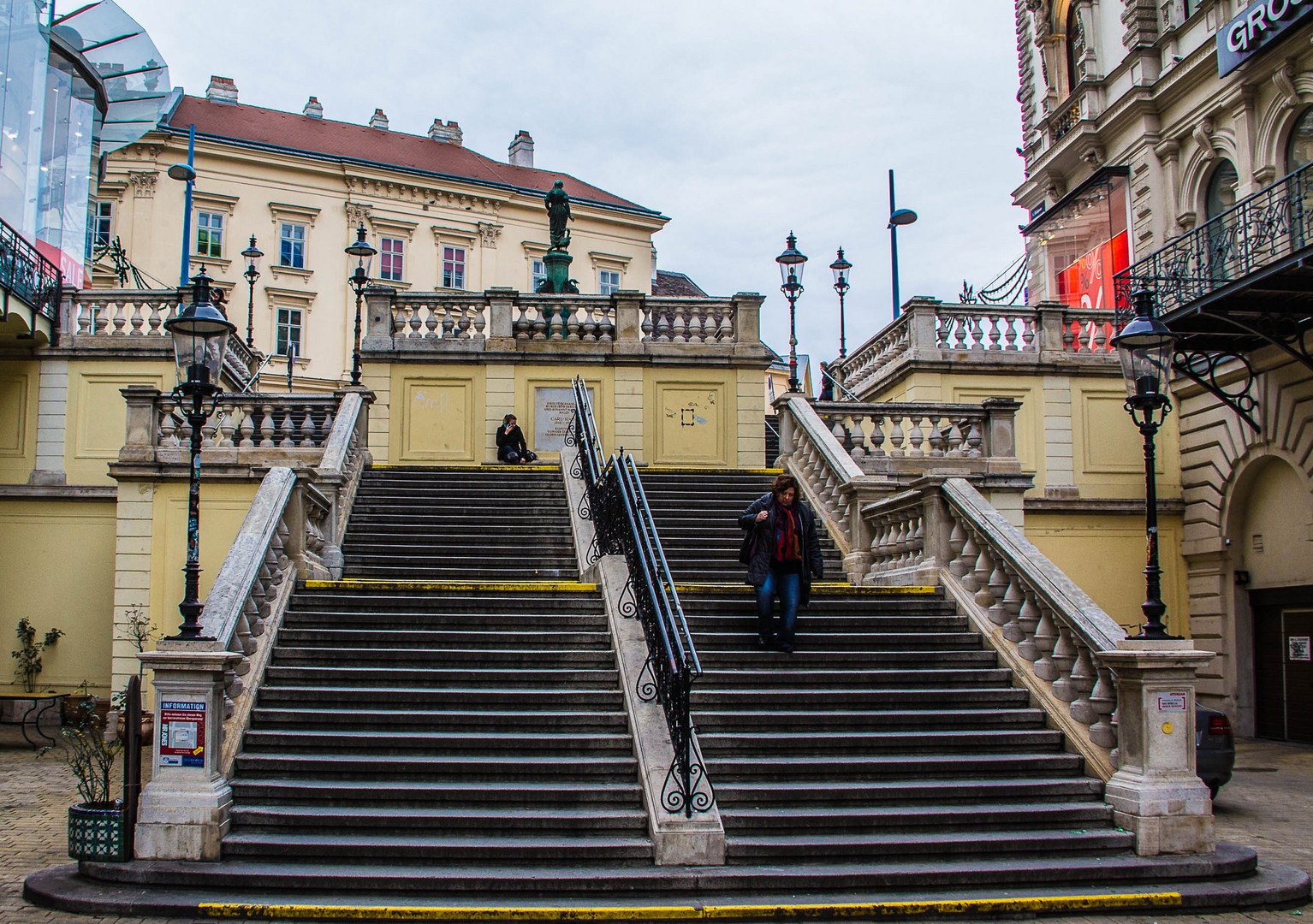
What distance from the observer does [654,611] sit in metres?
8.54

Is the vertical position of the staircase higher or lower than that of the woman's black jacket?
lower

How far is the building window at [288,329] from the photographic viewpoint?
131 feet

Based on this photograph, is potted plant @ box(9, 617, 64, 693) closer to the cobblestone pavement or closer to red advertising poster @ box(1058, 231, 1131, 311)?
the cobblestone pavement

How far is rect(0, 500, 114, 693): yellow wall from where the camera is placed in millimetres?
18703

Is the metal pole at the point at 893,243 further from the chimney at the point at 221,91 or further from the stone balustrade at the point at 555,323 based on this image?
the chimney at the point at 221,91

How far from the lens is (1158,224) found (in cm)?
2253

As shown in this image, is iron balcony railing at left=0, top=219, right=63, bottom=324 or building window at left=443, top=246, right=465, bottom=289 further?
building window at left=443, top=246, right=465, bottom=289

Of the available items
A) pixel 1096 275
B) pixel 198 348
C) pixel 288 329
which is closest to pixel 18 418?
pixel 198 348

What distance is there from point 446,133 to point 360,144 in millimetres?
5231

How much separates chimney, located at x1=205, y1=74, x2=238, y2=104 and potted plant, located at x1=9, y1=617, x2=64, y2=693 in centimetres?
3168

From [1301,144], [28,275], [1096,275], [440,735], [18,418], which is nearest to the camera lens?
[440,735]

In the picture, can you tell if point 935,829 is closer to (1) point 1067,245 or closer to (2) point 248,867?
(2) point 248,867

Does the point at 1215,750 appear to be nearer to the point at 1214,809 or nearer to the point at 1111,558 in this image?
the point at 1214,809

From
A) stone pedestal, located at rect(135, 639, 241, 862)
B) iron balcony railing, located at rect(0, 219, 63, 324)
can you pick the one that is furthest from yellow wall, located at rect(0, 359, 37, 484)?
stone pedestal, located at rect(135, 639, 241, 862)
